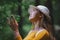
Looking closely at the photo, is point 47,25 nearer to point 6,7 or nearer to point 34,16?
point 34,16

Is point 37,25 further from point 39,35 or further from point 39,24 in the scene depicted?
point 39,35

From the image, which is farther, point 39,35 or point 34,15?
point 34,15

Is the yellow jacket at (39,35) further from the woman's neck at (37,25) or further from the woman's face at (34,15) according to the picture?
the woman's face at (34,15)

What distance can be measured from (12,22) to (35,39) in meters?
0.39

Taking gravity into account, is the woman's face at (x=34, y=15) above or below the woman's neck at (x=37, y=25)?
above

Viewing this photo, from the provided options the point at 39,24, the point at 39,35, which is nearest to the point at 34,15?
the point at 39,24

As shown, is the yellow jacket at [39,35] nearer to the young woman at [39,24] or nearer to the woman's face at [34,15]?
the young woman at [39,24]

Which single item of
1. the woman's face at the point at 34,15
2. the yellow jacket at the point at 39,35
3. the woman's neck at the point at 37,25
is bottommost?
the yellow jacket at the point at 39,35

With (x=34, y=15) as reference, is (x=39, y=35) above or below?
below

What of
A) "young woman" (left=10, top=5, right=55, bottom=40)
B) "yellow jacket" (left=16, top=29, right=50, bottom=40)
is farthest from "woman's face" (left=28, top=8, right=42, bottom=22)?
"yellow jacket" (left=16, top=29, right=50, bottom=40)

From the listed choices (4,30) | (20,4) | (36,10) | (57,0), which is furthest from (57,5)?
(36,10)

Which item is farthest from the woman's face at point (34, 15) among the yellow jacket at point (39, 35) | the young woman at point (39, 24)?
the yellow jacket at point (39, 35)

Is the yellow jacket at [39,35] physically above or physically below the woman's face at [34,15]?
below

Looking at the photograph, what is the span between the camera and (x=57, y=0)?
8641mm
